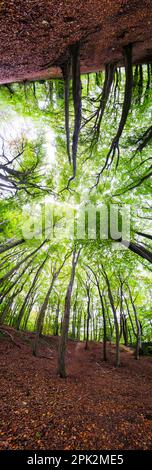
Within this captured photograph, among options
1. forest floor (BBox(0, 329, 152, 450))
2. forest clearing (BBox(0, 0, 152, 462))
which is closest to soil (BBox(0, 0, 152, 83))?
forest clearing (BBox(0, 0, 152, 462))

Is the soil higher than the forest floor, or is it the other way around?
the soil

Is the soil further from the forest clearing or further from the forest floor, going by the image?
A: the forest floor

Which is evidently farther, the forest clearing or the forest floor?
the forest floor

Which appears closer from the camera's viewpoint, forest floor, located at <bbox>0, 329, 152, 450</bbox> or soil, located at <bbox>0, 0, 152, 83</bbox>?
soil, located at <bbox>0, 0, 152, 83</bbox>

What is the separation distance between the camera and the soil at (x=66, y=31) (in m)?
1.54

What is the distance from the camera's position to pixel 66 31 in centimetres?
180

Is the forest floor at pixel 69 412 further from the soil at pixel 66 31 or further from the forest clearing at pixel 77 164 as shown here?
the soil at pixel 66 31

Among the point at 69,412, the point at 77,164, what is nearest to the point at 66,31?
the point at 77,164

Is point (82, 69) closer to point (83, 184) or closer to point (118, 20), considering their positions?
point (118, 20)

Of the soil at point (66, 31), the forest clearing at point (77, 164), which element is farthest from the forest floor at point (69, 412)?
the soil at point (66, 31)

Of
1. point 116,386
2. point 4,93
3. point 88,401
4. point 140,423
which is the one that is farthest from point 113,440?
point 4,93

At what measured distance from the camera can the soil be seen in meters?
1.54

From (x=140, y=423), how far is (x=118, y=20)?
656cm

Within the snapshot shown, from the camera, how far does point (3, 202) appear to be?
704 cm
